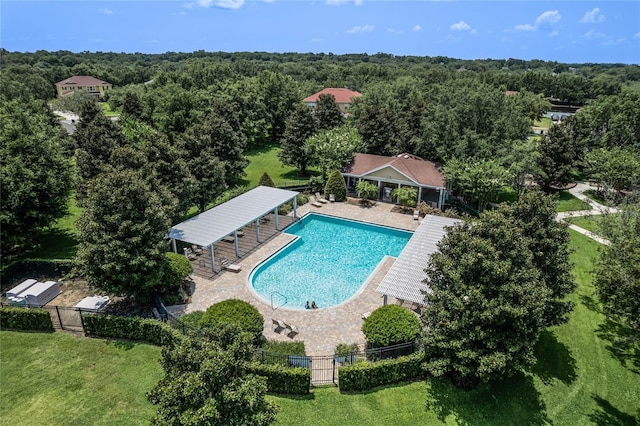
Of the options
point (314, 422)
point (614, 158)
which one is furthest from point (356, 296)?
point (614, 158)

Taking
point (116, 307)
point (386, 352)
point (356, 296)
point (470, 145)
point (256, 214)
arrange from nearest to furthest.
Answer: point (386, 352), point (116, 307), point (356, 296), point (256, 214), point (470, 145)

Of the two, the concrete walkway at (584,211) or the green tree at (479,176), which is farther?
the green tree at (479,176)

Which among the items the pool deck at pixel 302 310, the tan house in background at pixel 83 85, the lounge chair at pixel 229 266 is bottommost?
the pool deck at pixel 302 310

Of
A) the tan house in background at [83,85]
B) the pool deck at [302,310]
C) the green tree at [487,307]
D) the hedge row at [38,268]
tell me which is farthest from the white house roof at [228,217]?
the tan house in background at [83,85]

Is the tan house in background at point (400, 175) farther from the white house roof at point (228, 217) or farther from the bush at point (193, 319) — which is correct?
the bush at point (193, 319)

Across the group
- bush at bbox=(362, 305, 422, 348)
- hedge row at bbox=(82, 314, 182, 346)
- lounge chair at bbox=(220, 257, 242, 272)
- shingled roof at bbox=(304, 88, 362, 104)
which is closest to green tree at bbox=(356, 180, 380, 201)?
lounge chair at bbox=(220, 257, 242, 272)

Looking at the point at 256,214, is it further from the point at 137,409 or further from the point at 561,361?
the point at 561,361
